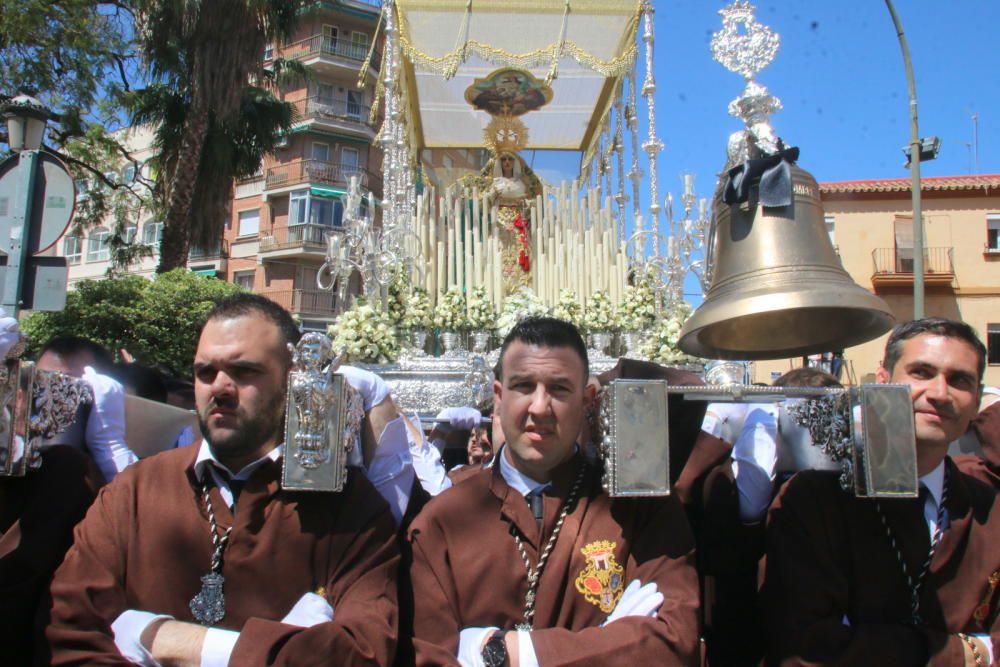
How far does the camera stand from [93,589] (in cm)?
228

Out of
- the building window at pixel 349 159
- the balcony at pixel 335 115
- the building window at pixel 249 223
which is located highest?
the balcony at pixel 335 115

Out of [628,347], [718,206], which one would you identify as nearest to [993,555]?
[718,206]

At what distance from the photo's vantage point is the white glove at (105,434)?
124 inches

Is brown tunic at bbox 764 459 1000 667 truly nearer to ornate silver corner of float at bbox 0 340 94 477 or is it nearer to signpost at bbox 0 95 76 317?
ornate silver corner of float at bbox 0 340 94 477

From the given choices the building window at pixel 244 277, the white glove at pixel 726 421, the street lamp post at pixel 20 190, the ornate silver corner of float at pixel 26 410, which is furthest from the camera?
the building window at pixel 244 277

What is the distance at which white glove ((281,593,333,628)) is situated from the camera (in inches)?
88.0

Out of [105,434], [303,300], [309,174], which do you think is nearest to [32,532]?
[105,434]

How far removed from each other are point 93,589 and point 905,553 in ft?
8.16

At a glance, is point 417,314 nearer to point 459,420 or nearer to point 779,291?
point 459,420

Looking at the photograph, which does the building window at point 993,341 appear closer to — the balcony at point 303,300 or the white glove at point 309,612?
the balcony at point 303,300

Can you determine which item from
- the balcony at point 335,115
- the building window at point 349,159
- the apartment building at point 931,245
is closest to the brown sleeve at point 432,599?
the apartment building at point 931,245

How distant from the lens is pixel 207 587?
231cm

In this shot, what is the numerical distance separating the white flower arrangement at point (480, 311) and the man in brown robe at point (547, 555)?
16.3 ft

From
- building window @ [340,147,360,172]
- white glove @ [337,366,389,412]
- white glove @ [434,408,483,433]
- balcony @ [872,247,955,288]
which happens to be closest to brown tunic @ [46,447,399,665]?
white glove @ [337,366,389,412]
